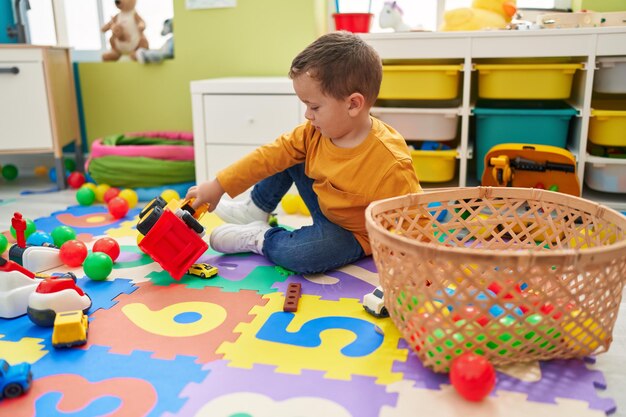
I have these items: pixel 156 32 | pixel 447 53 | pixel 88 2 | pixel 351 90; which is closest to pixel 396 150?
pixel 351 90

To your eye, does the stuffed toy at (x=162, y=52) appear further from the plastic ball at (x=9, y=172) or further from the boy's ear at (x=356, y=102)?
the boy's ear at (x=356, y=102)

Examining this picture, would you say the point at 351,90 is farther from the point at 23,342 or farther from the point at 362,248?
the point at 23,342

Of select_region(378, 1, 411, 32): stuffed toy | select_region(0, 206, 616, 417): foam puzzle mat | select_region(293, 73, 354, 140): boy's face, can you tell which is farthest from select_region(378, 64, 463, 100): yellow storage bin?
select_region(0, 206, 616, 417): foam puzzle mat

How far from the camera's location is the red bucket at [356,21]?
1965 millimetres

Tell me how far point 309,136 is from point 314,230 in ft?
0.71

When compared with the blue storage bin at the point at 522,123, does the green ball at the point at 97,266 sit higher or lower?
lower

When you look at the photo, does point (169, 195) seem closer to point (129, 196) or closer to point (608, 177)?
point (129, 196)

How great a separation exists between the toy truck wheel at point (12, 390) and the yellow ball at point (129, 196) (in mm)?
1092

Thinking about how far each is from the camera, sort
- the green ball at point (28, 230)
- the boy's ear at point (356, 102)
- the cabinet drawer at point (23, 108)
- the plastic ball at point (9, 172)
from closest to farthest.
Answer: the boy's ear at point (356, 102) → the green ball at point (28, 230) → the cabinet drawer at point (23, 108) → the plastic ball at point (9, 172)

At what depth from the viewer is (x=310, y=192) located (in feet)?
4.49

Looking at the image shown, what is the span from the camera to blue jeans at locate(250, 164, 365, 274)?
126cm

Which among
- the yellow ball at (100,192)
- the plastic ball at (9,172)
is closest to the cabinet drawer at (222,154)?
the yellow ball at (100,192)

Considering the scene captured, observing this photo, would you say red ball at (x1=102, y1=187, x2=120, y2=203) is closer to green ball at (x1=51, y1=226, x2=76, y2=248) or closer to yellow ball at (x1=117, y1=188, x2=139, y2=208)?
yellow ball at (x1=117, y1=188, x2=139, y2=208)

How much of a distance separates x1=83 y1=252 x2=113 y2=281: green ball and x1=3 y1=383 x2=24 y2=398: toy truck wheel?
0.43 metres
